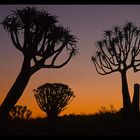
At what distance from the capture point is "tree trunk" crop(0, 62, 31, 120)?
49.4 ft

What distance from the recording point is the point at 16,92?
15.2 metres

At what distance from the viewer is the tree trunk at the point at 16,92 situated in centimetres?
1505

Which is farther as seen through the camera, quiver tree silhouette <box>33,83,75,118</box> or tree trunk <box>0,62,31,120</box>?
quiver tree silhouette <box>33,83,75,118</box>

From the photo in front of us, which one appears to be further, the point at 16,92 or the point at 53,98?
the point at 53,98

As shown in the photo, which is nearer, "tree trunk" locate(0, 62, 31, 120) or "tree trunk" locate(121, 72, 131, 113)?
"tree trunk" locate(0, 62, 31, 120)

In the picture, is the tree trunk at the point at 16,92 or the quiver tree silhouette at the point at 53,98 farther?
the quiver tree silhouette at the point at 53,98

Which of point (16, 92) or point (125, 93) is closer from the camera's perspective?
point (16, 92)

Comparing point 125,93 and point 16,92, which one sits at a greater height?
point 16,92

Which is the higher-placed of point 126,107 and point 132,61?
point 132,61

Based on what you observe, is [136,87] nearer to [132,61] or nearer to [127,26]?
[132,61]
